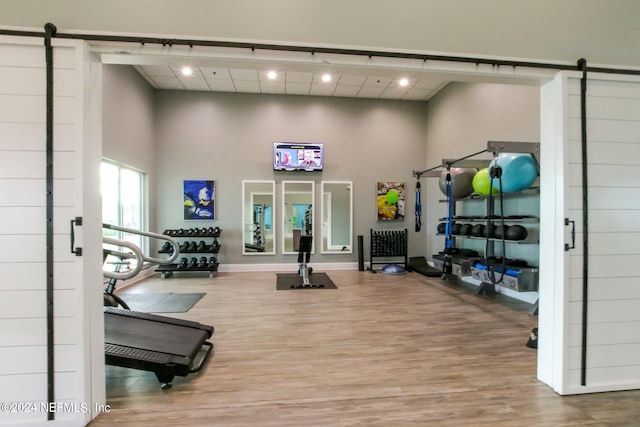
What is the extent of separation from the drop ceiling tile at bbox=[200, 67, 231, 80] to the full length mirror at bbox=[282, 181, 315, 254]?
2759 mm

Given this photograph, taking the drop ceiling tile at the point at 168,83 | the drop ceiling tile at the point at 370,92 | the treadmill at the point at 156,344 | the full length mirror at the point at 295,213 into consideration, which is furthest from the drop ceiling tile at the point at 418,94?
the treadmill at the point at 156,344

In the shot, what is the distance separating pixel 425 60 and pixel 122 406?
3.27m

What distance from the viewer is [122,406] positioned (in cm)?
205

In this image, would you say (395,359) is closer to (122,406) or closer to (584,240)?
(584,240)

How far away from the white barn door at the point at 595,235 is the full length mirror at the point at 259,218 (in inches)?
235

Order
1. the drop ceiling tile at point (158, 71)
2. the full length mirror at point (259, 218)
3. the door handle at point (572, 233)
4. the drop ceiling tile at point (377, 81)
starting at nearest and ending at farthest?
the door handle at point (572, 233) → the drop ceiling tile at point (158, 71) → the drop ceiling tile at point (377, 81) → the full length mirror at point (259, 218)

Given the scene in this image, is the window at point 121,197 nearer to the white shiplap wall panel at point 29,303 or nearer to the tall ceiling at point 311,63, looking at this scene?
the white shiplap wall panel at point 29,303

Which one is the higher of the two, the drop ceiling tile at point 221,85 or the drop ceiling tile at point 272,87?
the drop ceiling tile at point 221,85

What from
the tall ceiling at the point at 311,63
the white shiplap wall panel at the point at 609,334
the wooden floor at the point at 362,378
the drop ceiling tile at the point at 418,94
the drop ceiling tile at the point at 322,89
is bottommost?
the wooden floor at the point at 362,378

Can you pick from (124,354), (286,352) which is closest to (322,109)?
(286,352)

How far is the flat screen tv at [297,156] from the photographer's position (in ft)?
24.0

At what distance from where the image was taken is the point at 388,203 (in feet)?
25.3

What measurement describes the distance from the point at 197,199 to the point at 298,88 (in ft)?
12.2

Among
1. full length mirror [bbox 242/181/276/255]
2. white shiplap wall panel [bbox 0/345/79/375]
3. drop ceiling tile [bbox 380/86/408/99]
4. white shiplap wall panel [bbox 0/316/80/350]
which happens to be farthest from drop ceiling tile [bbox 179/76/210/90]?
white shiplap wall panel [bbox 0/345/79/375]
